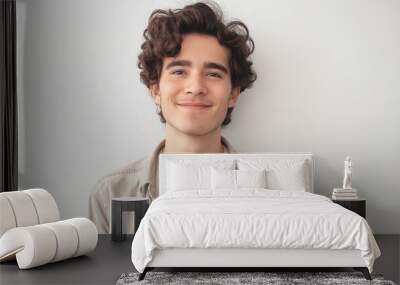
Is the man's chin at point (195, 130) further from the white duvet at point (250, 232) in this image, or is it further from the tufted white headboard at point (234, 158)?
the white duvet at point (250, 232)

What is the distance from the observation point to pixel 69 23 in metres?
7.04

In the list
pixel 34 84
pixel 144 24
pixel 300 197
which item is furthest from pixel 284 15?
pixel 34 84

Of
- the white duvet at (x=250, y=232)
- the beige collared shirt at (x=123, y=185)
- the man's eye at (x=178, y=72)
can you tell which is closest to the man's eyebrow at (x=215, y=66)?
the man's eye at (x=178, y=72)

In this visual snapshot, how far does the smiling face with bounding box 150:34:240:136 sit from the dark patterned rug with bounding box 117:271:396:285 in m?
2.23

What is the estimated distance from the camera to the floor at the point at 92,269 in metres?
4.86

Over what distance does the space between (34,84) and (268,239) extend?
356 cm

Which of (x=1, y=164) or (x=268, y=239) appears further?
(x=1, y=164)

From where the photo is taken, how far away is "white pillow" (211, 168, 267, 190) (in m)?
6.29

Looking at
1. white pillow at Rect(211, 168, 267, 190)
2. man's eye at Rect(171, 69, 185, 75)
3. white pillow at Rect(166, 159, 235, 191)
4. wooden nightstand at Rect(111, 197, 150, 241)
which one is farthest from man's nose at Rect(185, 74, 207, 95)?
wooden nightstand at Rect(111, 197, 150, 241)

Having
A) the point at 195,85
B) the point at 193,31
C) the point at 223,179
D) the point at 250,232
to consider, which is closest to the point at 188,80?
the point at 195,85

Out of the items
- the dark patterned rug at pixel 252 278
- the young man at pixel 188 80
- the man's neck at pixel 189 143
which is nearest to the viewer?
the dark patterned rug at pixel 252 278

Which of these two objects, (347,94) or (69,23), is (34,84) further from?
(347,94)

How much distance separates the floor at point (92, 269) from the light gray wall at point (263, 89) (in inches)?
47.8

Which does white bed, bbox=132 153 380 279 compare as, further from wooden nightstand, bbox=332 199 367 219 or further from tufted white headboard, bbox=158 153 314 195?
tufted white headboard, bbox=158 153 314 195
